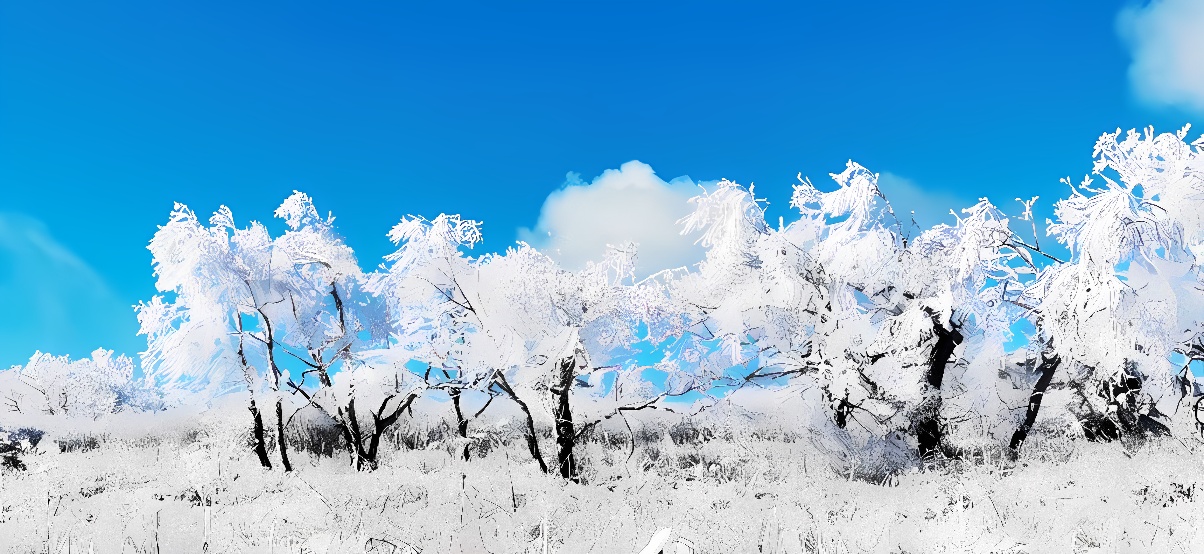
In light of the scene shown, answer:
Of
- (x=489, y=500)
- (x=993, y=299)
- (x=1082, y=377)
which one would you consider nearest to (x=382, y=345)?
(x=489, y=500)

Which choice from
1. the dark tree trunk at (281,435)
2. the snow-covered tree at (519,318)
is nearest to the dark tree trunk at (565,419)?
the snow-covered tree at (519,318)

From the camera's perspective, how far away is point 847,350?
8914 millimetres

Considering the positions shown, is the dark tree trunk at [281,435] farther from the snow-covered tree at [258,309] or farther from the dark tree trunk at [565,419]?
the dark tree trunk at [565,419]

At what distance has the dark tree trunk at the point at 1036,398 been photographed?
8812 mm

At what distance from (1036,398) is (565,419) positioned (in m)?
6.15

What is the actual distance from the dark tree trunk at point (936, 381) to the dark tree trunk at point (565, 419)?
15.0 feet

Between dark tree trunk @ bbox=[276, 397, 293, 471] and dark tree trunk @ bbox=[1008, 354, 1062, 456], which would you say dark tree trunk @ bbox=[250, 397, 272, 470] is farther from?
dark tree trunk @ bbox=[1008, 354, 1062, 456]

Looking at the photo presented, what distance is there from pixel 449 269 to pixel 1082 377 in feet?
28.1

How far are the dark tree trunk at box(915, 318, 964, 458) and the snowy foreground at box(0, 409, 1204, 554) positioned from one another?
1.47ft

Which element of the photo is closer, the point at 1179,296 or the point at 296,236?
the point at 1179,296

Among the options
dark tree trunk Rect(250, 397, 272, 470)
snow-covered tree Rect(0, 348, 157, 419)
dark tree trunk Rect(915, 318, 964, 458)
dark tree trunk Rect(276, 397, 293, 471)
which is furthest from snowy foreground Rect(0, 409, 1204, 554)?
snow-covered tree Rect(0, 348, 157, 419)

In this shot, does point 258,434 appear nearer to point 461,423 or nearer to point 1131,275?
point 461,423

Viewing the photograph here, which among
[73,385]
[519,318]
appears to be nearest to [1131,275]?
[519,318]

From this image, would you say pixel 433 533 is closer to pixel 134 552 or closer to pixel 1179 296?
pixel 134 552
